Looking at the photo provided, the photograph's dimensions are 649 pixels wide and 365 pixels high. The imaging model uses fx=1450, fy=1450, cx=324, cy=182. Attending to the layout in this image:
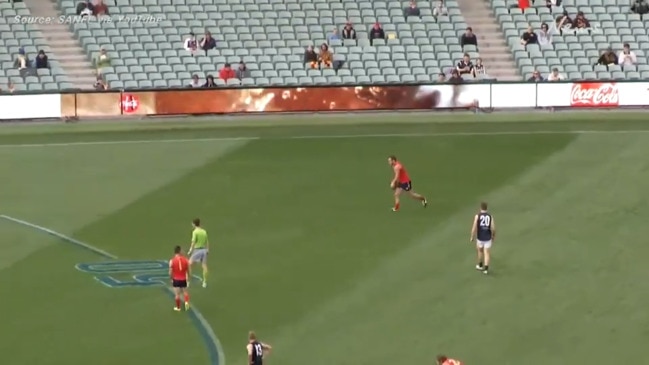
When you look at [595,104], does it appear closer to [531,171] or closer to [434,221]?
[531,171]

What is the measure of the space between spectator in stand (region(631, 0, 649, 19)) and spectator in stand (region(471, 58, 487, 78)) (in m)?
8.34

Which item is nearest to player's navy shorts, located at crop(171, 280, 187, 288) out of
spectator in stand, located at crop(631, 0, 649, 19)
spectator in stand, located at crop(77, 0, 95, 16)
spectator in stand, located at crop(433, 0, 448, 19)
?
spectator in stand, located at crop(77, 0, 95, 16)

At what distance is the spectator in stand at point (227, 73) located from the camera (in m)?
54.7

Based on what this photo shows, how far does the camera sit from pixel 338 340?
31.2 meters

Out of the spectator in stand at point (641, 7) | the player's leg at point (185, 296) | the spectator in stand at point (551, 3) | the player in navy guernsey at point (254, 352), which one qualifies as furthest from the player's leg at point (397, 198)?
the spectator in stand at point (641, 7)

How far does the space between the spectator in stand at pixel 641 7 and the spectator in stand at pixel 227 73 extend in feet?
57.7

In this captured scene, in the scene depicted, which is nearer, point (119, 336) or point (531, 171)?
point (119, 336)

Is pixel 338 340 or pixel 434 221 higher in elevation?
pixel 434 221

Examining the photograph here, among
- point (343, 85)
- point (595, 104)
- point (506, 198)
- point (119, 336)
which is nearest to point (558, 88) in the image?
point (595, 104)

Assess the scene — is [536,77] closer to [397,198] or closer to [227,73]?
[227,73]

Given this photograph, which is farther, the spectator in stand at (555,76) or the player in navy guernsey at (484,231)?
the spectator in stand at (555,76)

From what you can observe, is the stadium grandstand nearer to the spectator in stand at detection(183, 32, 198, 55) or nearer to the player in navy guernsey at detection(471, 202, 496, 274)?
the spectator in stand at detection(183, 32, 198, 55)

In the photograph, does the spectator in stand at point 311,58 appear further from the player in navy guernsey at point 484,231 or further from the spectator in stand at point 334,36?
the player in navy guernsey at point 484,231

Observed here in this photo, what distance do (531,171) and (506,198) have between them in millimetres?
2979
